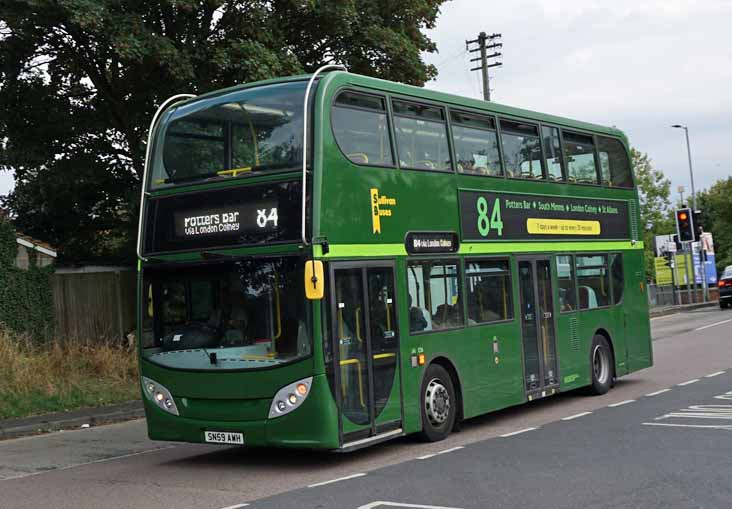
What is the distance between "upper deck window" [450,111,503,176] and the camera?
42.9 feet

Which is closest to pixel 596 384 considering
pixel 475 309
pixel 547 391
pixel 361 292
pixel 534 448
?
pixel 547 391

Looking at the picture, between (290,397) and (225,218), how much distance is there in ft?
6.86

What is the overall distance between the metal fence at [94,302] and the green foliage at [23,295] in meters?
0.35

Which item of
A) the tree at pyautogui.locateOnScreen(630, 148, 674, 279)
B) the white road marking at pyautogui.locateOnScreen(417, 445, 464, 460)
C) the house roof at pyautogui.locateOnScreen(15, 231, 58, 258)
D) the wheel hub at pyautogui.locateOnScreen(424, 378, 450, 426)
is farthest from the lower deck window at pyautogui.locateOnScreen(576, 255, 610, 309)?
the tree at pyautogui.locateOnScreen(630, 148, 674, 279)

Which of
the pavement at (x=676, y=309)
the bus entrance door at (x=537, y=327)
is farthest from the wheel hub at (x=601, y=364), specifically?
the pavement at (x=676, y=309)

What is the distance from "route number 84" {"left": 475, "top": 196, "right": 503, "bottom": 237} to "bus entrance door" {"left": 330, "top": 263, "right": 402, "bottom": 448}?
2337 mm

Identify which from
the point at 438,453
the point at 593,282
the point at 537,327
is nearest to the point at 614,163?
the point at 593,282

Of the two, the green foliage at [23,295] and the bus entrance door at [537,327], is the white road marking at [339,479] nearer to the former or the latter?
the bus entrance door at [537,327]

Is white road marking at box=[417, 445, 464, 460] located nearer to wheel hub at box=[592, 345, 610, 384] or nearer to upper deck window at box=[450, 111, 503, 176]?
upper deck window at box=[450, 111, 503, 176]

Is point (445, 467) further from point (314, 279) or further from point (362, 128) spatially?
point (362, 128)

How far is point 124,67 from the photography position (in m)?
21.7

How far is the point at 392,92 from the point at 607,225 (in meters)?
Answer: 6.37

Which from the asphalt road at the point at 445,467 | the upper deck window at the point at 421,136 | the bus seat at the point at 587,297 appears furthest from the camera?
the bus seat at the point at 587,297

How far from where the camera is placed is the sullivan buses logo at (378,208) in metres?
11.2
